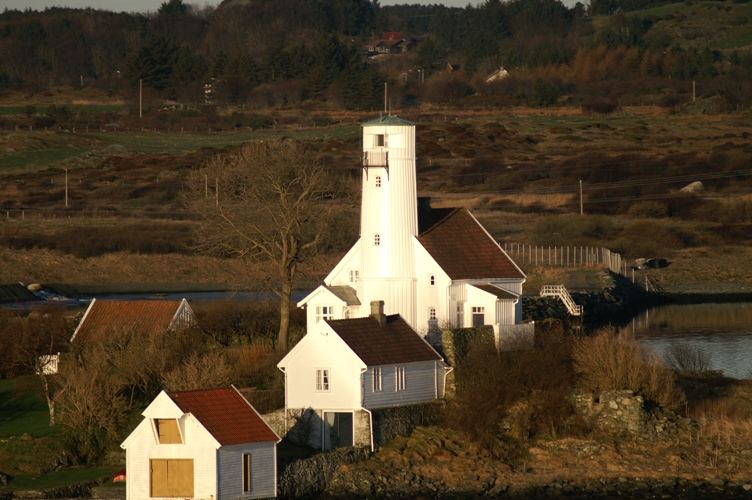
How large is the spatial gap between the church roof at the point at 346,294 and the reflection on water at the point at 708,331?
1087 centimetres

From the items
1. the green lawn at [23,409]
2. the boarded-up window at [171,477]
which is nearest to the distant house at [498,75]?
the green lawn at [23,409]

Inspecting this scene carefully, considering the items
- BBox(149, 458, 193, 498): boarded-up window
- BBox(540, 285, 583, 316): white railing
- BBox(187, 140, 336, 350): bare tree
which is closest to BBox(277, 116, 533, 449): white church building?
BBox(187, 140, 336, 350): bare tree

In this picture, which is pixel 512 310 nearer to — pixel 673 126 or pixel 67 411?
pixel 67 411

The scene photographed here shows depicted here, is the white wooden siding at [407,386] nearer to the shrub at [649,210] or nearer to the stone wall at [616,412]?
the stone wall at [616,412]

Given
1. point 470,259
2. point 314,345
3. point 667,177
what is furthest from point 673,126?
point 314,345

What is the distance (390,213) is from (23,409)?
1107 cm

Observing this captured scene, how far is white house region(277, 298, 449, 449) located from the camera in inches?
1622

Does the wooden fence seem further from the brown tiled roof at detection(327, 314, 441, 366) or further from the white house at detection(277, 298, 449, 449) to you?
the white house at detection(277, 298, 449, 449)

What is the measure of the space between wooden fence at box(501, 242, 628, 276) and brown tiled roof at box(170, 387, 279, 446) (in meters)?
47.8

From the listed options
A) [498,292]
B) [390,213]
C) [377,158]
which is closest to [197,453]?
[390,213]

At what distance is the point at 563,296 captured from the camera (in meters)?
69.8

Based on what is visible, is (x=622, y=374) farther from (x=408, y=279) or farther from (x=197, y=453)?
(x=197, y=453)

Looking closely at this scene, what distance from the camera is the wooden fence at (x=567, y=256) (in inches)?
3378

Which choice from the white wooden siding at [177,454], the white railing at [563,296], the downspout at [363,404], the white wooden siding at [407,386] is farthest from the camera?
the white railing at [563,296]
